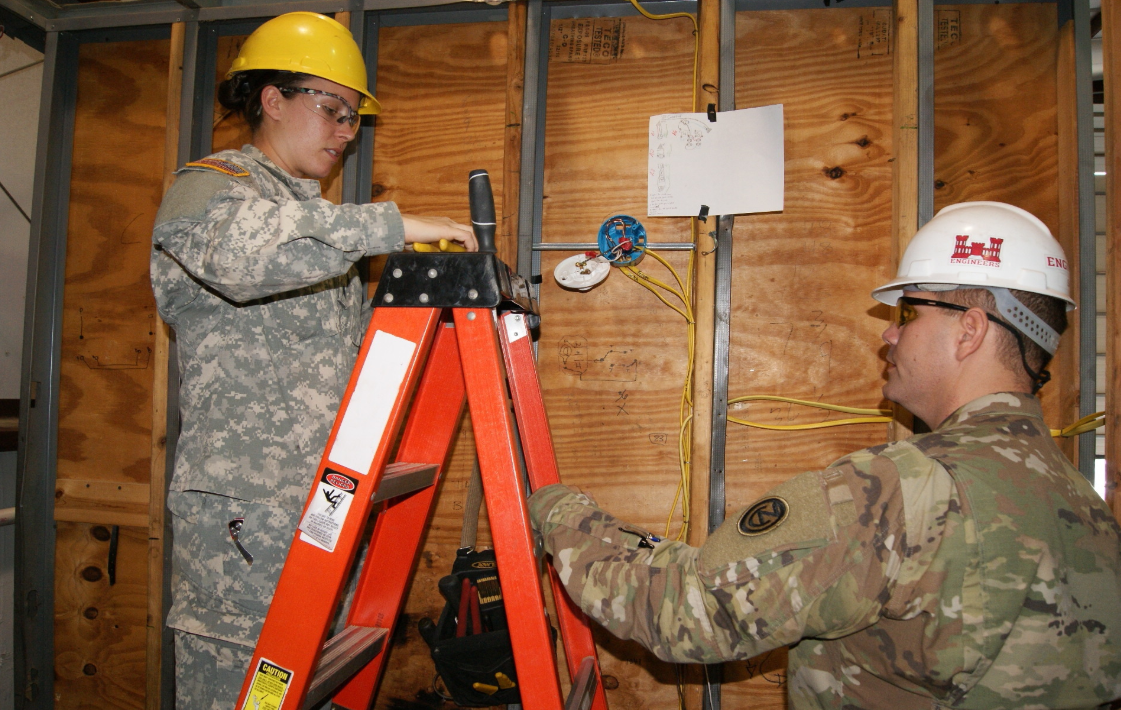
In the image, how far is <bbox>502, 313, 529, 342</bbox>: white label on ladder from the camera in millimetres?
1356

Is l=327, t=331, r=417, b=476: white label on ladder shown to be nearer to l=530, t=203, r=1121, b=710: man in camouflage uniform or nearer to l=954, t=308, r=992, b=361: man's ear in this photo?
l=530, t=203, r=1121, b=710: man in camouflage uniform

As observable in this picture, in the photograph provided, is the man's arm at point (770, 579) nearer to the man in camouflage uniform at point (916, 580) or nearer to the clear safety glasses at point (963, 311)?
the man in camouflage uniform at point (916, 580)

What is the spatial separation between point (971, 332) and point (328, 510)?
114 cm

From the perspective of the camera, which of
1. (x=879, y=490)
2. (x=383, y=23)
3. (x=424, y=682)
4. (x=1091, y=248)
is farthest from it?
(x=383, y=23)

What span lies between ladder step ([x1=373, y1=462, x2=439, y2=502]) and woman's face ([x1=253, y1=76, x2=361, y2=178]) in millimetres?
784

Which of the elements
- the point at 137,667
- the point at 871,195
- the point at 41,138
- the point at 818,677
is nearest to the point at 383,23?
the point at 41,138

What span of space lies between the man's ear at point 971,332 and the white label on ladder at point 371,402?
3.11 feet

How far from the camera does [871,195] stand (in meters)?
1.90

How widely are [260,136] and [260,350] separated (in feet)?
1.83

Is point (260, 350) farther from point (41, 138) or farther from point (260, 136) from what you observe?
point (41, 138)

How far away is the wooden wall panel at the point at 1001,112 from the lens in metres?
1.84

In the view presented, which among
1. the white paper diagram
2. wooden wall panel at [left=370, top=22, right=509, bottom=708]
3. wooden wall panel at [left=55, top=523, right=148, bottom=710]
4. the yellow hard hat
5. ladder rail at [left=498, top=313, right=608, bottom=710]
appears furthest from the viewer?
wooden wall panel at [left=55, top=523, right=148, bottom=710]

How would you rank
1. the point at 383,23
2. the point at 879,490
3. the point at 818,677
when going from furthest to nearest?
the point at 383,23 → the point at 818,677 → the point at 879,490

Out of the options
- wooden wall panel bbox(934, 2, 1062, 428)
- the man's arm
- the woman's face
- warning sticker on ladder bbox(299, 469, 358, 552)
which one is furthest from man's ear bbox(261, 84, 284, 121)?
wooden wall panel bbox(934, 2, 1062, 428)
